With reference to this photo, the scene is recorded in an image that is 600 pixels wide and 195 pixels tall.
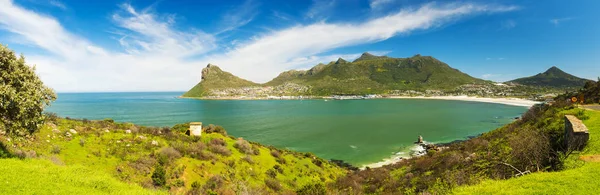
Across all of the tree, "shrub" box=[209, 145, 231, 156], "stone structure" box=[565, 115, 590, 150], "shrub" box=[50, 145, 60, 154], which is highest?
the tree

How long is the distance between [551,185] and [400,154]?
35664 millimetres

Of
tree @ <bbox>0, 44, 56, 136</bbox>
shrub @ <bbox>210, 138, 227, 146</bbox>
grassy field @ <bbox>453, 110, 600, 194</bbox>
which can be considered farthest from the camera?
shrub @ <bbox>210, 138, 227, 146</bbox>

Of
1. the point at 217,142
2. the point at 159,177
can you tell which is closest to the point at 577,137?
the point at 159,177

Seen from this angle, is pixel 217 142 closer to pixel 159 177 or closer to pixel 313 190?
pixel 159 177

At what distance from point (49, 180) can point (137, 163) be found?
6612mm

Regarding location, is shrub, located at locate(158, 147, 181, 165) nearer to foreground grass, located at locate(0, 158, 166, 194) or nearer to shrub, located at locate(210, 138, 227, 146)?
shrub, located at locate(210, 138, 227, 146)

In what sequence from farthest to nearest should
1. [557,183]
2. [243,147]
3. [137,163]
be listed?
[243,147] → [137,163] → [557,183]

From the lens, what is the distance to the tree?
9.89 metres

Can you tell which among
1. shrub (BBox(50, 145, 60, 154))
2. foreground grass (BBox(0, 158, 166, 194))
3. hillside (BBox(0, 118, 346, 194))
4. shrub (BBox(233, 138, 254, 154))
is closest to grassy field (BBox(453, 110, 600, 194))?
hillside (BBox(0, 118, 346, 194))

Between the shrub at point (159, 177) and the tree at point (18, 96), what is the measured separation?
5910 mm

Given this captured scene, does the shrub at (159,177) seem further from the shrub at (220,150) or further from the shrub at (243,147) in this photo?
the shrub at (243,147)

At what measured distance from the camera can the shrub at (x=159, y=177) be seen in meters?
14.7

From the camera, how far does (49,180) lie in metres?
9.44

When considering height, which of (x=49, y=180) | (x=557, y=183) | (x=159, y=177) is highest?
(x=557, y=183)
